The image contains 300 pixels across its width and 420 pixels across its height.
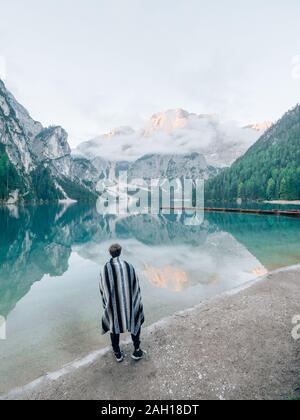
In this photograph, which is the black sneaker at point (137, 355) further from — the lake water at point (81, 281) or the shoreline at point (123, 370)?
the lake water at point (81, 281)

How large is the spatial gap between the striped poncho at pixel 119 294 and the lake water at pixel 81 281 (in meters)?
3.29

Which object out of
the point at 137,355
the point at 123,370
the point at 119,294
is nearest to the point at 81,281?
the point at 137,355

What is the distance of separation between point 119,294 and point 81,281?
1436 cm

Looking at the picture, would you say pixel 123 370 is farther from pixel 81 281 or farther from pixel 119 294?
pixel 81 281

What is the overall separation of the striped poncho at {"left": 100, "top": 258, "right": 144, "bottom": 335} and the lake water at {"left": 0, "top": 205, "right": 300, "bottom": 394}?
3286 mm

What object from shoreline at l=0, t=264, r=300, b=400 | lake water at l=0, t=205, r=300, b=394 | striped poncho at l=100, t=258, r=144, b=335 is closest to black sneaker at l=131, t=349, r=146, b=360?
shoreline at l=0, t=264, r=300, b=400

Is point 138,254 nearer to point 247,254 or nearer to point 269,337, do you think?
point 247,254

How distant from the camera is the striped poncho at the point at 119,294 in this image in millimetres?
7938

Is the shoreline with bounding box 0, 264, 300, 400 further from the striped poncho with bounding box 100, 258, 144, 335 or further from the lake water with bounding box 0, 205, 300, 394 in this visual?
the lake water with bounding box 0, 205, 300, 394

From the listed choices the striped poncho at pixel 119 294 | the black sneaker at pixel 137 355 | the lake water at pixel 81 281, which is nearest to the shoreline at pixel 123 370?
the black sneaker at pixel 137 355

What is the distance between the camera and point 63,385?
7406 mm

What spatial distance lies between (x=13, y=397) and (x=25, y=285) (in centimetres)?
1424

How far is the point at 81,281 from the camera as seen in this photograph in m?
21.2

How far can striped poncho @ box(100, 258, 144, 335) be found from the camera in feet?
26.0
